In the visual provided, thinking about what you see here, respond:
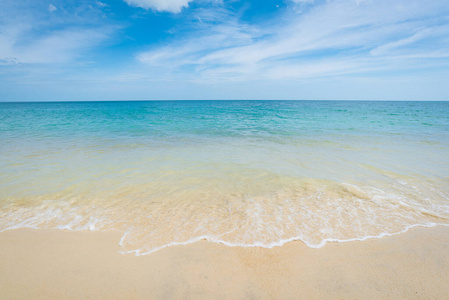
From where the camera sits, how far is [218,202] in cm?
491

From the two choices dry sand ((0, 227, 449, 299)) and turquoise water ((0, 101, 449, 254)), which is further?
turquoise water ((0, 101, 449, 254))

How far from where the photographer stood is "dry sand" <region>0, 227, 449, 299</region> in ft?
8.53

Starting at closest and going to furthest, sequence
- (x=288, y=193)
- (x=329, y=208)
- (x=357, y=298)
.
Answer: (x=357, y=298)
(x=329, y=208)
(x=288, y=193)

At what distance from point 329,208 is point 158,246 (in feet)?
11.7

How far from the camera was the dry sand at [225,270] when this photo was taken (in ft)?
8.53

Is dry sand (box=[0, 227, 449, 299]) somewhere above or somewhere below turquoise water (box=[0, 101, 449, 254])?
below

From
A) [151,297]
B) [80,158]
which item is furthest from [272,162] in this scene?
[80,158]

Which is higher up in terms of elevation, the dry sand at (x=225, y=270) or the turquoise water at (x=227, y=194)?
the turquoise water at (x=227, y=194)

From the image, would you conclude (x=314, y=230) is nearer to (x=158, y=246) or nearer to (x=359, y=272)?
(x=359, y=272)

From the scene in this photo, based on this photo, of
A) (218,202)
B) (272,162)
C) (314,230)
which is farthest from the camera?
(272,162)

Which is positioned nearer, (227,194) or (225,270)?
(225,270)

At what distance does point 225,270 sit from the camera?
2.93 metres

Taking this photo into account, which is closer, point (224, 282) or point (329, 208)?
point (224, 282)

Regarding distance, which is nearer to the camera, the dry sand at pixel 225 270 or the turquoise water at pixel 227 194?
the dry sand at pixel 225 270
